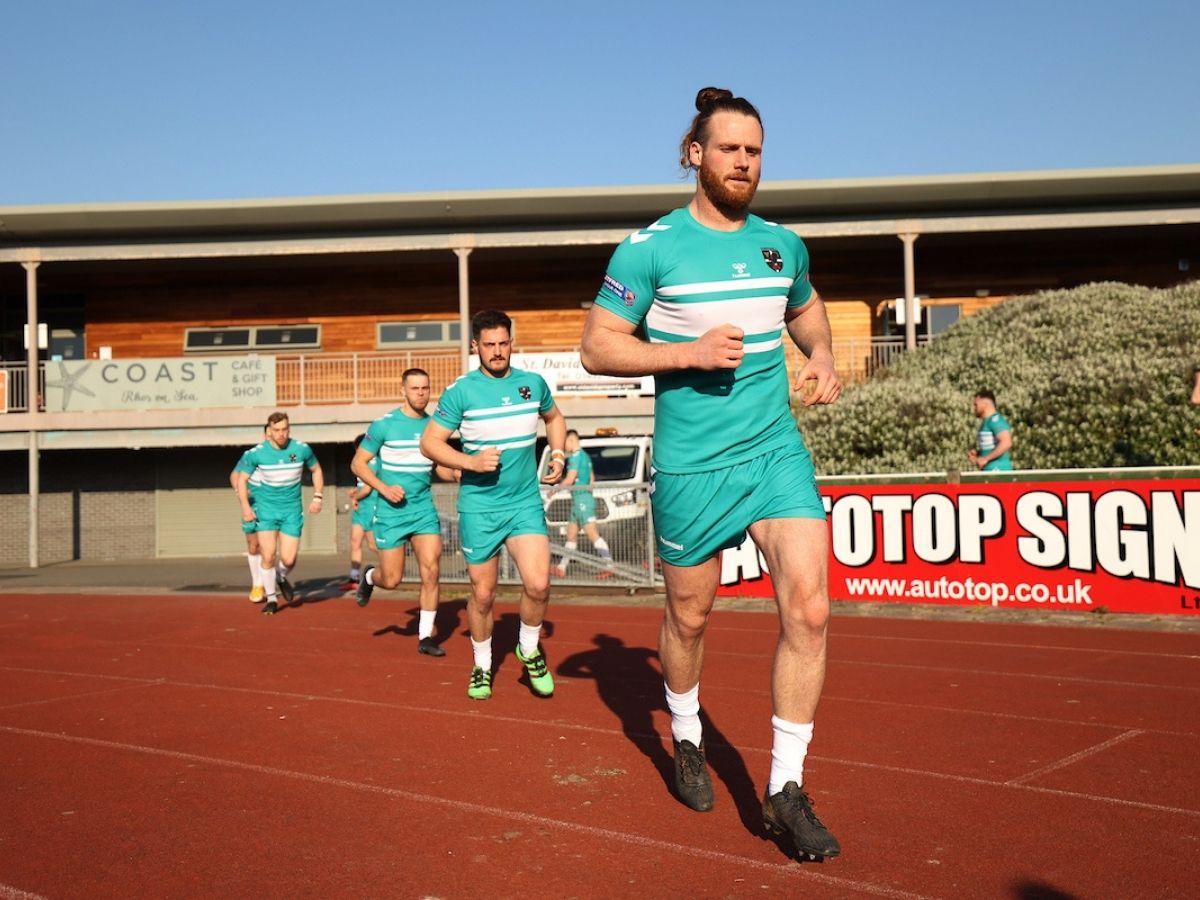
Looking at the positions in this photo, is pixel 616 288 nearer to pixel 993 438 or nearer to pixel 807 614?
pixel 807 614

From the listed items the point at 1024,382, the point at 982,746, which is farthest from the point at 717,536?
the point at 1024,382

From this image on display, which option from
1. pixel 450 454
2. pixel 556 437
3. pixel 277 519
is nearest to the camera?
pixel 450 454

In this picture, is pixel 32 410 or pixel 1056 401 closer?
pixel 1056 401

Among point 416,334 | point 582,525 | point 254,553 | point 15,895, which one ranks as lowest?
point 15,895

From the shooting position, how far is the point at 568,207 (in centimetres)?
2430

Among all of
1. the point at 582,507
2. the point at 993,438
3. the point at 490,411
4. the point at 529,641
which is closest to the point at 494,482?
the point at 490,411

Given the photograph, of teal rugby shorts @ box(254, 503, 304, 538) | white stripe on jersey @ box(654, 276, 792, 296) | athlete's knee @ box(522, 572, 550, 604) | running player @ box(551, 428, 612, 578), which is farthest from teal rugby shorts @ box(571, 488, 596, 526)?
white stripe on jersey @ box(654, 276, 792, 296)

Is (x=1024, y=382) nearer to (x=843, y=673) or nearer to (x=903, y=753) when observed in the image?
(x=843, y=673)

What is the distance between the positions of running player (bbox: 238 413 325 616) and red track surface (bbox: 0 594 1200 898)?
3603 millimetres

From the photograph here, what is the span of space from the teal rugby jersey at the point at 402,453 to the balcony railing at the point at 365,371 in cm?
1377

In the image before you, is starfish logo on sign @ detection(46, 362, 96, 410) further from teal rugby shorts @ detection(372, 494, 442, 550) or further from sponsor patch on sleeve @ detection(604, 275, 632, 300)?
sponsor patch on sleeve @ detection(604, 275, 632, 300)

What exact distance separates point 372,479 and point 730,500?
19.7 ft

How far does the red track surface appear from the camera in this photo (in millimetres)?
3818

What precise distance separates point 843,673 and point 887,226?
1772 centimetres
